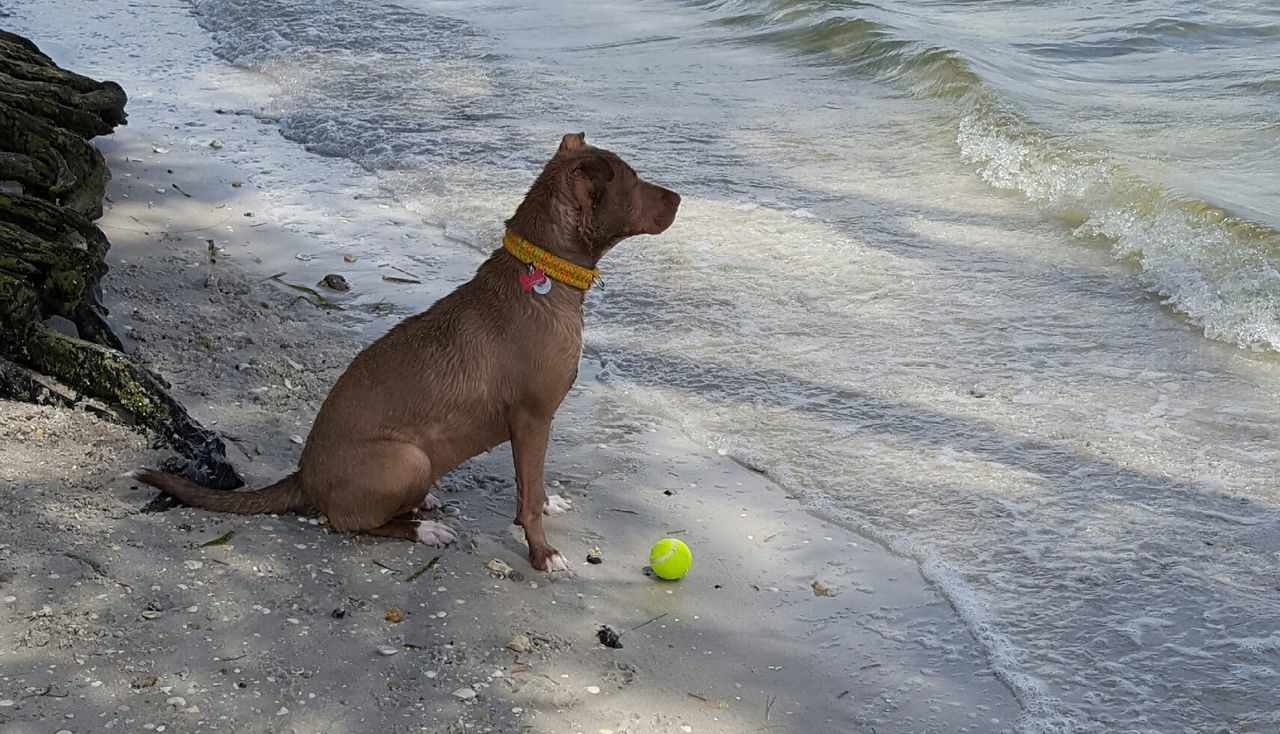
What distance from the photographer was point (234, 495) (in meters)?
4.58

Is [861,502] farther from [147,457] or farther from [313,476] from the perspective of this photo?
[147,457]

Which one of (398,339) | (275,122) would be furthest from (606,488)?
(275,122)

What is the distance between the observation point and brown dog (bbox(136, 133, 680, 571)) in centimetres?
457

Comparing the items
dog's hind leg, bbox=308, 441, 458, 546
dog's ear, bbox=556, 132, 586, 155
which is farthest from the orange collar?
dog's hind leg, bbox=308, 441, 458, 546

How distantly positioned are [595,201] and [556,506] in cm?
126

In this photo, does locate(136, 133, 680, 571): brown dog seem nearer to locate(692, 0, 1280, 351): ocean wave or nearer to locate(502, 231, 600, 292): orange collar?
locate(502, 231, 600, 292): orange collar

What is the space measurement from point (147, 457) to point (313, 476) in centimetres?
68

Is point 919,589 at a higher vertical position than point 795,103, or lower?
lower

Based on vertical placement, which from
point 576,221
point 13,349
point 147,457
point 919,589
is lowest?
point 919,589

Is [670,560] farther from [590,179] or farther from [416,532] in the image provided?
[590,179]

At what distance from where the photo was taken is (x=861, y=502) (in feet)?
17.6

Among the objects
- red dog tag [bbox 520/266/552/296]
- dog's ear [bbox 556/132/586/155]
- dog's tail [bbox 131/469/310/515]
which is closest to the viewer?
dog's tail [bbox 131/469/310/515]

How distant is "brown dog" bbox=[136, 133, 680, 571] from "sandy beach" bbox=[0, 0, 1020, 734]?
0.14m

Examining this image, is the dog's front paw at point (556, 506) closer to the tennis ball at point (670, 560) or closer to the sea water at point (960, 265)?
the tennis ball at point (670, 560)
